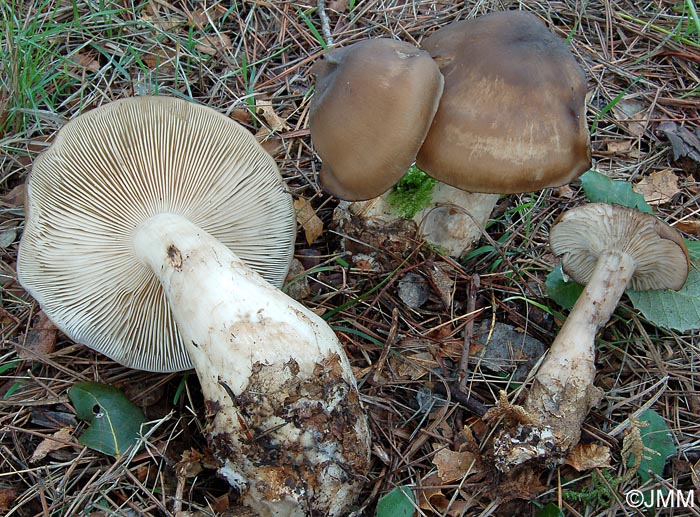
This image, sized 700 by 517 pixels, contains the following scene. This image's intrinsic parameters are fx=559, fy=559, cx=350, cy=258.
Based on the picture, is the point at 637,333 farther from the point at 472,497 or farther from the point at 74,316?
the point at 74,316

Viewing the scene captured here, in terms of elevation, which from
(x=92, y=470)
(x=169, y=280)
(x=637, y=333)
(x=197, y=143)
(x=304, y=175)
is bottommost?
(x=637, y=333)

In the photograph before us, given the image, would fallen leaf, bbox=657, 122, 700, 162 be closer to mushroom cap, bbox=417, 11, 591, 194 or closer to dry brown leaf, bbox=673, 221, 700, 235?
dry brown leaf, bbox=673, 221, 700, 235

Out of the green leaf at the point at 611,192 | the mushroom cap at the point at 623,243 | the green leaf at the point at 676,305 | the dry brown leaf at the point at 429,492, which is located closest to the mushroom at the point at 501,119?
the mushroom cap at the point at 623,243

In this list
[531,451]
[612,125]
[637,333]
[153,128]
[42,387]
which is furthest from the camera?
[612,125]

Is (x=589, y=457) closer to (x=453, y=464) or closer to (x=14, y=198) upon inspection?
(x=453, y=464)

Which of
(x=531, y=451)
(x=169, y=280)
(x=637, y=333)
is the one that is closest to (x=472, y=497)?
(x=531, y=451)

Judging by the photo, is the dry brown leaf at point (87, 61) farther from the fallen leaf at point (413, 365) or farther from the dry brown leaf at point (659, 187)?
the dry brown leaf at point (659, 187)

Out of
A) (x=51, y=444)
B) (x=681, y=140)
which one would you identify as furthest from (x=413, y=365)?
(x=681, y=140)
